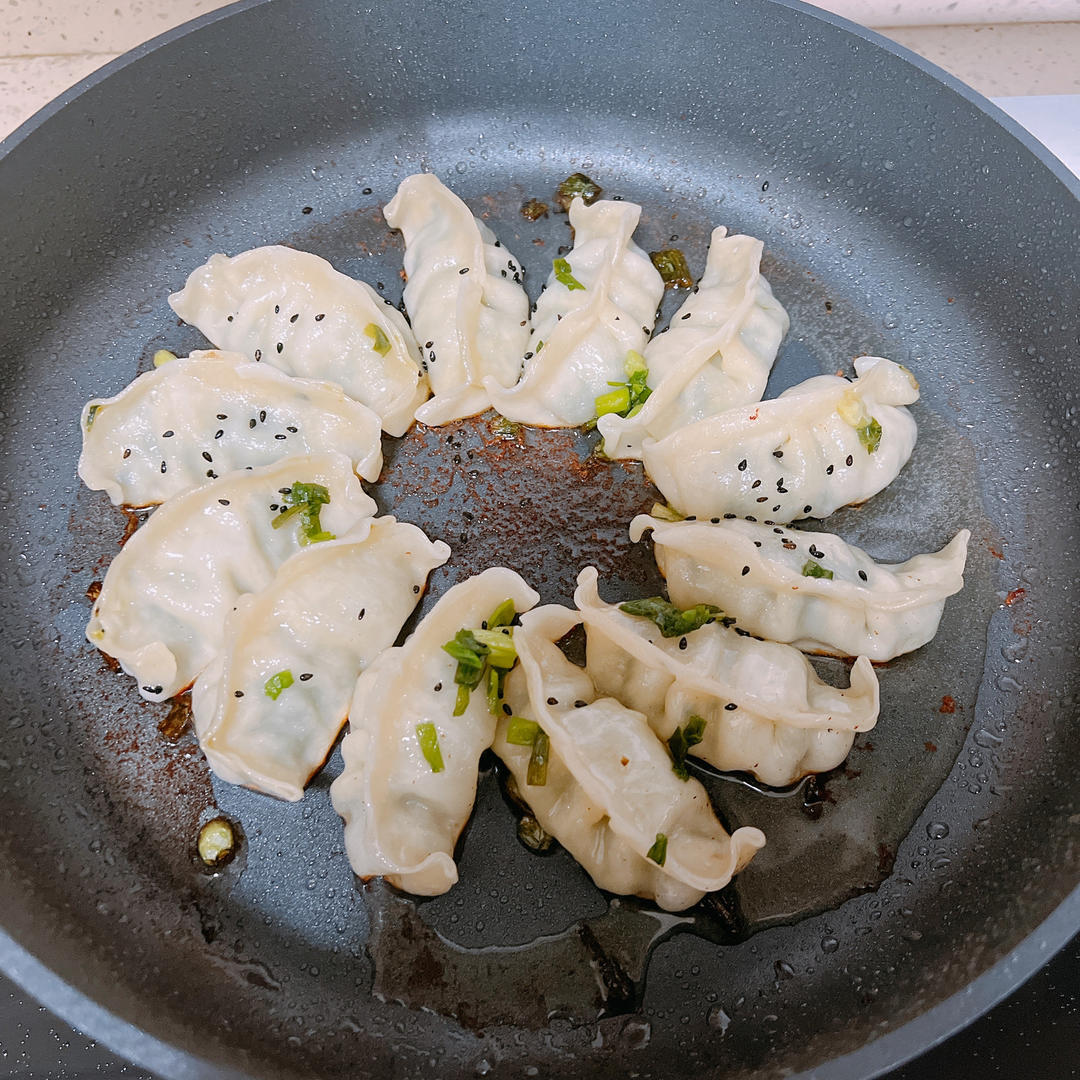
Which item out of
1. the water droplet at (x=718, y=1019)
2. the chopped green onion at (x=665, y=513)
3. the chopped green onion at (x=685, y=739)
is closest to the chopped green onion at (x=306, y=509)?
the chopped green onion at (x=665, y=513)

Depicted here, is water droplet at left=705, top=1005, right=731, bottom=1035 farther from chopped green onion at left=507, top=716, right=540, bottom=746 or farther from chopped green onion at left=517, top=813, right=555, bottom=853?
chopped green onion at left=507, top=716, right=540, bottom=746

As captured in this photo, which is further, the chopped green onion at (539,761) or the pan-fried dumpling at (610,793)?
the chopped green onion at (539,761)

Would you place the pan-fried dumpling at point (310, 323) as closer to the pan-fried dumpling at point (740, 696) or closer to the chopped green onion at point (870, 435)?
the pan-fried dumpling at point (740, 696)

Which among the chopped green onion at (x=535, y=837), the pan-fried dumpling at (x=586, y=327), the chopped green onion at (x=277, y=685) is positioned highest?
the pan-fried dumpling at (x=586, y=327)

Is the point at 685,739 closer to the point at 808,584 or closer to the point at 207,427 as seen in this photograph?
the point at 808,584

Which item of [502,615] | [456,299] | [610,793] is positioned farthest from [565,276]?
[610,793]

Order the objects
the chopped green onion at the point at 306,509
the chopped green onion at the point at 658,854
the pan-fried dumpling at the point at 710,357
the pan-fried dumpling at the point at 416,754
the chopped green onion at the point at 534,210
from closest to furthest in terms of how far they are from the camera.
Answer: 1. the chopped green onion at the point at 658,854
2. the pan-fried dumpling at the point at 416,754
3. the chopped green onion at the point at 306,509
4. the pan-fried dumpling at the point at 710,357
5. the chopped green onion at the point at 534,210
